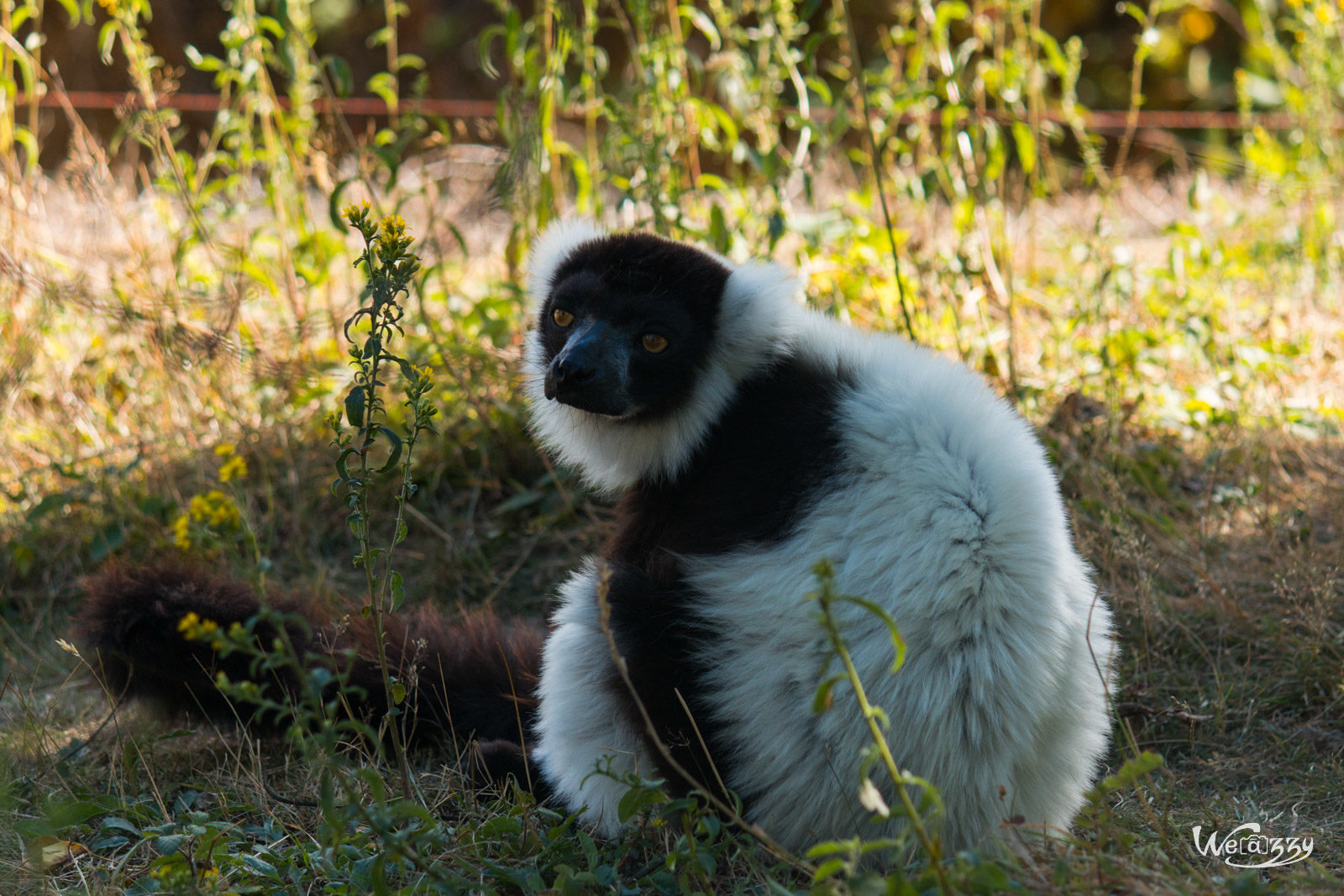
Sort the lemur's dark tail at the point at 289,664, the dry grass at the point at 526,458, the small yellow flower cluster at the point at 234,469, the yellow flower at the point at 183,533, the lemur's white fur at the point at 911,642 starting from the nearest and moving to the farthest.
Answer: the lemur's white fur at the point at 911,642 → the lemur's dark tail at the point at 289,664 → the dry grass at the point at 526,458 → the yellow flower at the point at 183,533 → the small yellow flower cluster at the point at 234,469

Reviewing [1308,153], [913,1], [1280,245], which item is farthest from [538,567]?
[1308,153]

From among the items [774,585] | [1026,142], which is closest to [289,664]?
[774,585]

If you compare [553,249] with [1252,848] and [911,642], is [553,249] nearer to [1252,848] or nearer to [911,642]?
[911,642]

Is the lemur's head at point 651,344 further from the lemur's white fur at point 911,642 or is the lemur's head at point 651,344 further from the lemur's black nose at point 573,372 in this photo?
the lemur's white fur at point 911,642

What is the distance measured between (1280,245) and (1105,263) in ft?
3.16

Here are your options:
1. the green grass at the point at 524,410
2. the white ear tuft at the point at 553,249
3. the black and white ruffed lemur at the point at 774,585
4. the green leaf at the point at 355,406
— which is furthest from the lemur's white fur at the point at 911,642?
the white ear tuft at the point at 553,249

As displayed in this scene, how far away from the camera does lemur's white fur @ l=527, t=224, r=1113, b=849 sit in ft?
7.48

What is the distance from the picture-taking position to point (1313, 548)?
11.8 ft

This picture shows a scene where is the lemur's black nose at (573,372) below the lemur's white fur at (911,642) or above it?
above

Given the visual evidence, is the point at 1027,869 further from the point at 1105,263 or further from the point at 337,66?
the point at 1105,263

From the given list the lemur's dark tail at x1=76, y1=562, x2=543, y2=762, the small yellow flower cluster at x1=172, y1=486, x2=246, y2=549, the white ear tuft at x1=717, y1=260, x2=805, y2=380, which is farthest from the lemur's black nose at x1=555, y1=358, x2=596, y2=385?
the small yellow flower cluster at x1=172, y1=486, x2=246, y2=549

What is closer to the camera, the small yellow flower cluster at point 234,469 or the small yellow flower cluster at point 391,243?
the small yellow flower cluster at point 391,243

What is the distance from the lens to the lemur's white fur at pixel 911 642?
2.28 meters

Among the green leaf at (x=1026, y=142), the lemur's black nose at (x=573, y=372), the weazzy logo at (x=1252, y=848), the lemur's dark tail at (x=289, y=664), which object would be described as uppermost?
the green leaf at (x=1026, y=142)
